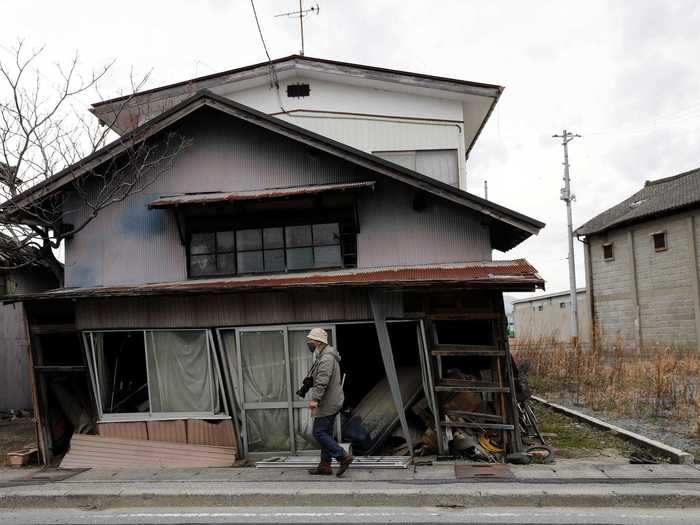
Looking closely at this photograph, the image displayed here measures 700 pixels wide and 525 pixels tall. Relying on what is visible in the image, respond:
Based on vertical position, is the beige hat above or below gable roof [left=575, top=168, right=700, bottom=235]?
below

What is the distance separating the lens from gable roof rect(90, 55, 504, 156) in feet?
47.8

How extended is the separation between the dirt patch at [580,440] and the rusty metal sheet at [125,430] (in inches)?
266

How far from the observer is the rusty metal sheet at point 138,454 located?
363 inches

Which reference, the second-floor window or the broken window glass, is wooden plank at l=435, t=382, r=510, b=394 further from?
the broken window glass

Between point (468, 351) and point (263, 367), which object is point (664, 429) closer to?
point (468, 351)

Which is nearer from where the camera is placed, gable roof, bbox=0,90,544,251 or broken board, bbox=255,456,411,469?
broken board, bbox=255,456,411,469

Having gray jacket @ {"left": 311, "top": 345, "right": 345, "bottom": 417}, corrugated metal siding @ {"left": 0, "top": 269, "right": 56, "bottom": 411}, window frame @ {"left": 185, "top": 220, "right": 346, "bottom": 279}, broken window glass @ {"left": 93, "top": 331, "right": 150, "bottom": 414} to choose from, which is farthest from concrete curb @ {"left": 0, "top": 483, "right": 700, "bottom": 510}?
corrugated metal siding @ {"left": 0, "top": 269, "right": 56, "bottom": 411}

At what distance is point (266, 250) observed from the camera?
10.7 metres

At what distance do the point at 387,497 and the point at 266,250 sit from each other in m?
5.24

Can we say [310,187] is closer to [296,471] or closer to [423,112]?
[296,471]

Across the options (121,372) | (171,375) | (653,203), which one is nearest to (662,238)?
(653,203)

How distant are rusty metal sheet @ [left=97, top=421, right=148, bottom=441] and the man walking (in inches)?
136

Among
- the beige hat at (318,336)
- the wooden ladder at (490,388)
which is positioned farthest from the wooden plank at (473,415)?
the beige hat at (318,336)

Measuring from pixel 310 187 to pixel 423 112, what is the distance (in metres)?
5.87
